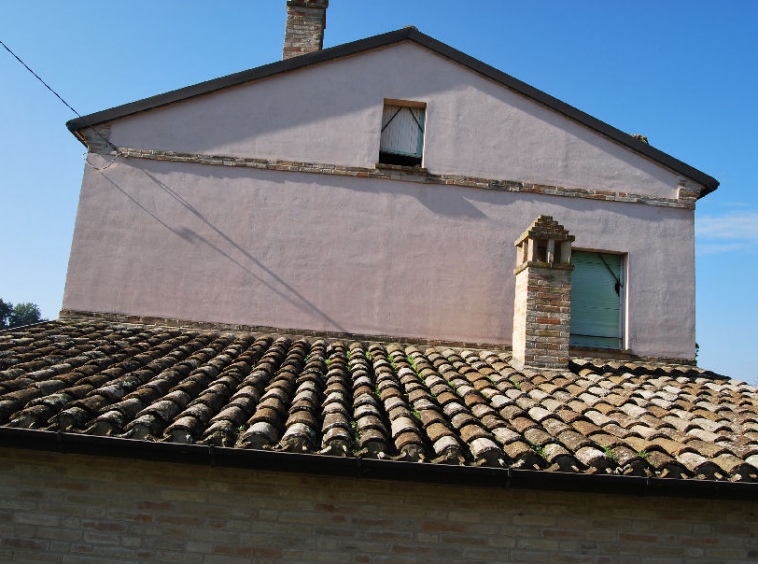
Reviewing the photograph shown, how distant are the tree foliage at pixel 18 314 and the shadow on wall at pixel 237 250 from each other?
5852cm

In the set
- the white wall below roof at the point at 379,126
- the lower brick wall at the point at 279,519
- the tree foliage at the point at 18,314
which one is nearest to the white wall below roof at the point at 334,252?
the white wall below roof at the point at 379,126

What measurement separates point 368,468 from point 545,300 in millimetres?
3997

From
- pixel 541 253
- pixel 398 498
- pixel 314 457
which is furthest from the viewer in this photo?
pixel 541 253

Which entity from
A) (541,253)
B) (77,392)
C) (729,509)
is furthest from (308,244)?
(729,509)

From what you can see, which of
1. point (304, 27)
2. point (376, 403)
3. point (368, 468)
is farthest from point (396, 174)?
point (368, 468)

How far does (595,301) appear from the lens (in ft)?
29.3

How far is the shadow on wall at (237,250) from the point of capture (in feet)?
28.6

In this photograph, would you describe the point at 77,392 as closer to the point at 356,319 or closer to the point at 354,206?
the point at 356,319

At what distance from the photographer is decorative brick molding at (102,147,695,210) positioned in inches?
352

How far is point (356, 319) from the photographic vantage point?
8.70 meters

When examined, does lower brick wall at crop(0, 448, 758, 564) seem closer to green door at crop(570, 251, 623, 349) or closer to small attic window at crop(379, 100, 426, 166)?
green door at crop(570, 251, 623, 349)

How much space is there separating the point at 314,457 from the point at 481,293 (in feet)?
16.6

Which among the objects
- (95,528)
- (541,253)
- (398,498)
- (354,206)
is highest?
(354,206)

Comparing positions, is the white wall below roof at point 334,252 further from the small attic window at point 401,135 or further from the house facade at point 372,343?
the small attic window at point 401,135
